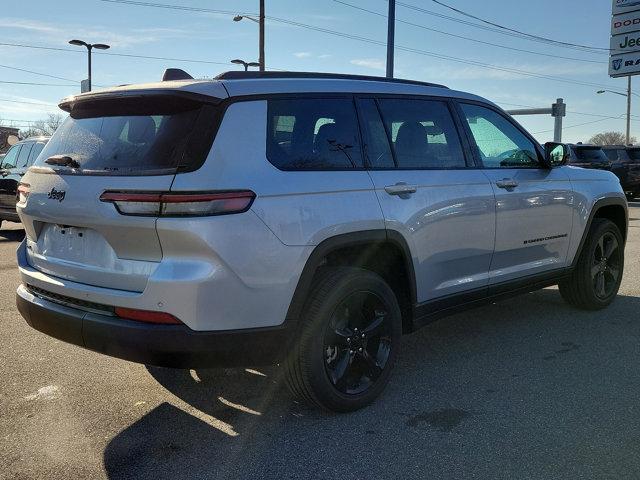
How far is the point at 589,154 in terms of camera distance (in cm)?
1917

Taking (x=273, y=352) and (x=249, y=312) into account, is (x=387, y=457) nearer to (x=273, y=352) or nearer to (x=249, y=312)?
(x=273, y=352)

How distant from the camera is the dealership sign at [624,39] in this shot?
94.6 feet

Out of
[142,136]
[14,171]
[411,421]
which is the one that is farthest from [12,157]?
[411,421]

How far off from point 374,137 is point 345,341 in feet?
4.01

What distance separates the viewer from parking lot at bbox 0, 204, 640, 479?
2.86 meters

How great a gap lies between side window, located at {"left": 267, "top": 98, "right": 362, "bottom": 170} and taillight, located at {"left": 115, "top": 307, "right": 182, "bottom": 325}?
2.97ft

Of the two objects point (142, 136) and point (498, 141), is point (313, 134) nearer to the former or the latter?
point (142, 136)

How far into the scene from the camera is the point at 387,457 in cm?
293

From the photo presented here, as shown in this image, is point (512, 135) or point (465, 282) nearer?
point (465, 282)

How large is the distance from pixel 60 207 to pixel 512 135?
333 cm

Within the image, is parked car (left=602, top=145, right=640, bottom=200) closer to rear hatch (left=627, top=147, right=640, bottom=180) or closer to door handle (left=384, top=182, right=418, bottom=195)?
rear hatch (left=627, top=147, right=640, bottom=180)

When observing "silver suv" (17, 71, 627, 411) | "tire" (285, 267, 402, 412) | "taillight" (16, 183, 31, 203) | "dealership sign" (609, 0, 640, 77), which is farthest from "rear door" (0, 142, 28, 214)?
"dealership sign" (609, 0, 640, 77)

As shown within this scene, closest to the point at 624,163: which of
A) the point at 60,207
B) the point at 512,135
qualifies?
the point at 512,135

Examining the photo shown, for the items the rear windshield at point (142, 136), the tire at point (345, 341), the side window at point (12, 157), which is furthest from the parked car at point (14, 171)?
the tire at point (345, 341)
